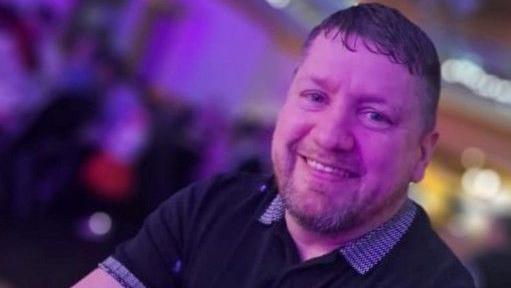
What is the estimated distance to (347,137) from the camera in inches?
45.1

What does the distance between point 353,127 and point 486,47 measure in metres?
1.86

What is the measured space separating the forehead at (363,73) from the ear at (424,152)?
0.09 metres

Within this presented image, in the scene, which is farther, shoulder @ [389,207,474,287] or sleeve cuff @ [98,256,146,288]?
sleeve cuff @ [98,256,146,288]

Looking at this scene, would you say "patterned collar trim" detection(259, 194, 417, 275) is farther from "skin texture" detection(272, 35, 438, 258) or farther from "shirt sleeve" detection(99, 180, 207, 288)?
"shirt sleeve" detection(99, 180, 207, 288)

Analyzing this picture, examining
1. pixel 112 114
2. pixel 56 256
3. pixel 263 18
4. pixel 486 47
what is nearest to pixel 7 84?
pixel 112 114

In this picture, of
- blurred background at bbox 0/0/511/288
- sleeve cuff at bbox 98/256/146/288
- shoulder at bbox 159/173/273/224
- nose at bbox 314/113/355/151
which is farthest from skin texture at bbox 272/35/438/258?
blurred background at bbox 0/0/511/288

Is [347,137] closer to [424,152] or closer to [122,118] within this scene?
[424,152]

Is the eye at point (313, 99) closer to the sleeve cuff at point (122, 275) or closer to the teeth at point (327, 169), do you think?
the teeth at point (327, 169)

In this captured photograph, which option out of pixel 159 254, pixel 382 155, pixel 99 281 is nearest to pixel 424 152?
pixel 382 155

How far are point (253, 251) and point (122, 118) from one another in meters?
1.91

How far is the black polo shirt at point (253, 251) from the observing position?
1.19m

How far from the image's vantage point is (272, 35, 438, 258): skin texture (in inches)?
45.2

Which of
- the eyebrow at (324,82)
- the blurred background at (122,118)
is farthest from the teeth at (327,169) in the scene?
the blurred background at (122,118)

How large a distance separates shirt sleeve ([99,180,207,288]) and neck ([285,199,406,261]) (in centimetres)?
19
